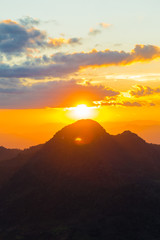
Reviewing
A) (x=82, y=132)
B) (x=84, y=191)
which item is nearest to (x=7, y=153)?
(x=82, y=132)

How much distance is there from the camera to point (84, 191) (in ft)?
300

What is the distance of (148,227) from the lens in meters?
72.1

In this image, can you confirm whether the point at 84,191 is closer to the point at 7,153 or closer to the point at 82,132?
the point at 82,132

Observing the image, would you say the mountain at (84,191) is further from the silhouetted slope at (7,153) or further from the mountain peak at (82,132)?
the silhouetted slope at (7,153)

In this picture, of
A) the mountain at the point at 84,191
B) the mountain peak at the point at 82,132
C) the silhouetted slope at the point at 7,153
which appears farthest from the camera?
the silhouetted slope at the point at 7,153

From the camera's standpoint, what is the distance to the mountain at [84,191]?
73375 millimetres

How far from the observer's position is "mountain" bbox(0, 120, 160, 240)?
73375mm

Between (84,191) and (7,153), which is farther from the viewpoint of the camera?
(7,153)

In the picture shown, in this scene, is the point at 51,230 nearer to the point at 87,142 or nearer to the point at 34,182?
the point at 34,182

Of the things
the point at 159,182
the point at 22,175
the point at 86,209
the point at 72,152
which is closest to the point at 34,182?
the point at 22,175

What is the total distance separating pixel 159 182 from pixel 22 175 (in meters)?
47.4

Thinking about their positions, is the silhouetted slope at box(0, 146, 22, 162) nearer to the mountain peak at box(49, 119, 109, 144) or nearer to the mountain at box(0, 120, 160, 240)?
the mountain at box(0, 120, 160, 240)

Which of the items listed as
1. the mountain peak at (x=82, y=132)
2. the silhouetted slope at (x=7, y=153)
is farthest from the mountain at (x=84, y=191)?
the silhouetted slope at (x=7, y=153)

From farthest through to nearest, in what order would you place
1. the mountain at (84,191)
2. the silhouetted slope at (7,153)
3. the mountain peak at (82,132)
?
the silhouetted slope at (7,153) → the mountain peak at (82,132) → the mountain at (84,191)
